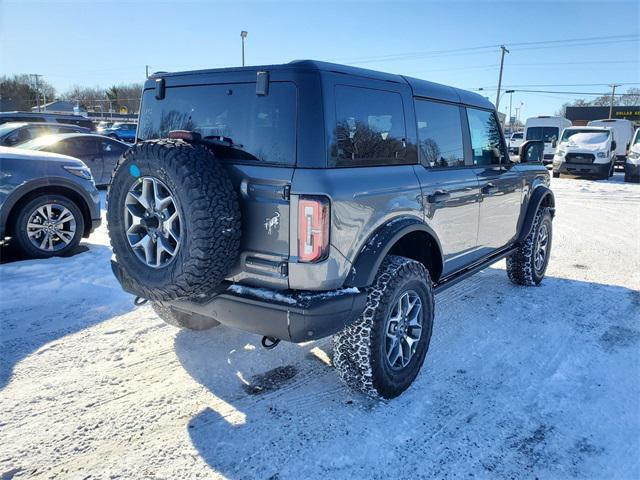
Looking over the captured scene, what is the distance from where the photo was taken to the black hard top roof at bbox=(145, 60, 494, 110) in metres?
2.56

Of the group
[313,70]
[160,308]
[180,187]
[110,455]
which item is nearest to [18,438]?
[110,455]

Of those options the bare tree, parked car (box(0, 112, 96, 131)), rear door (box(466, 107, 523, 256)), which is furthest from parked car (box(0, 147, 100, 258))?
the bare tree

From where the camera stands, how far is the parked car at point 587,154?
17219 mm

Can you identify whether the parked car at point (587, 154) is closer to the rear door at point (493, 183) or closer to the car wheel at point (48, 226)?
the rear door at point (493, 183)

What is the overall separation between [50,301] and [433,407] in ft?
11.9

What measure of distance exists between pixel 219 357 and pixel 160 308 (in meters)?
0.58

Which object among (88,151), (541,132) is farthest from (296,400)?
(541,132)

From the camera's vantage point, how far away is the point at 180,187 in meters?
2.41

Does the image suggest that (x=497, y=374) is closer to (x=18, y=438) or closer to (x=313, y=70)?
(x=313, y=70)

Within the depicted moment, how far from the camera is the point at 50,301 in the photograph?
173 inches

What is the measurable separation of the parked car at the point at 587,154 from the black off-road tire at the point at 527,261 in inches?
562

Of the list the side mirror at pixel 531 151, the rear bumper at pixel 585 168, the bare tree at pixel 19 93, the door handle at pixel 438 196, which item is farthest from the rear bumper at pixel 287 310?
the bare tree at pixel 19 93

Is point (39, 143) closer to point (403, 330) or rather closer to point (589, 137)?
point (403, 330)

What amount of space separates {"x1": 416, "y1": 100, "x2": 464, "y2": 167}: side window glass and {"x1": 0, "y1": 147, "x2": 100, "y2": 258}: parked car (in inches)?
182
